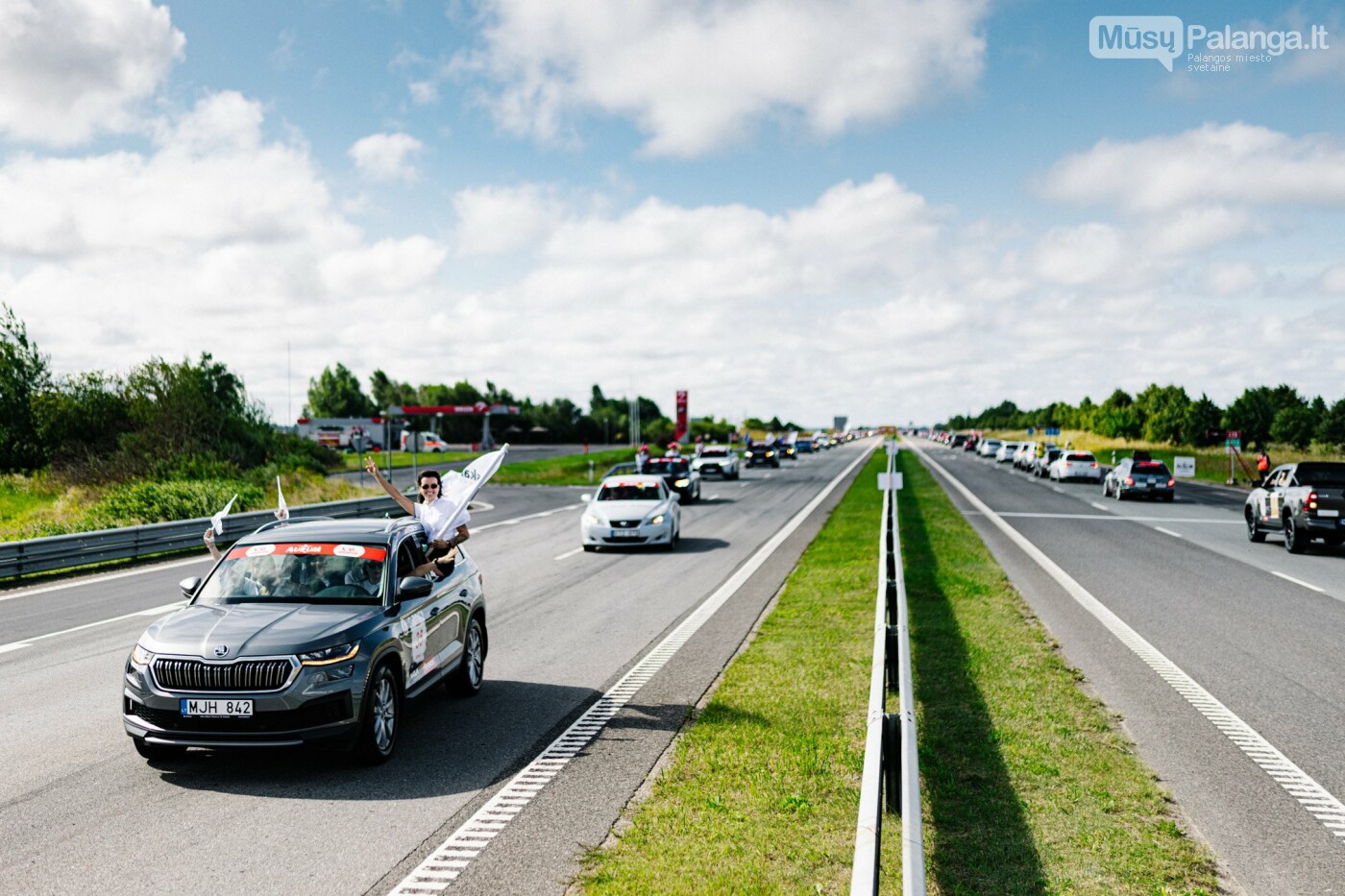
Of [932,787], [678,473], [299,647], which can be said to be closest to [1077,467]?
[678,473]

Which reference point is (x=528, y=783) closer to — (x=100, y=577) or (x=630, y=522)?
(x=630, y=522)

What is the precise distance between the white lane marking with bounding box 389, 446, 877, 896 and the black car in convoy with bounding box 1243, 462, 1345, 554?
524 inches

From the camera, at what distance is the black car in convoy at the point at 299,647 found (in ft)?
21.5

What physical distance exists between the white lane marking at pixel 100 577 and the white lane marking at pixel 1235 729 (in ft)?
50.3

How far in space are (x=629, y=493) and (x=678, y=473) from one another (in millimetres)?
12970

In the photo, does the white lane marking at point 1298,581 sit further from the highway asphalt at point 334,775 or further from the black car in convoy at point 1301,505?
the highway asphalt at point 334,775

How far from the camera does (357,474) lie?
55094 mm

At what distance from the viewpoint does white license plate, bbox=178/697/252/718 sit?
6.48m

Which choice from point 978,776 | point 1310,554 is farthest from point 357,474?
point 978,776

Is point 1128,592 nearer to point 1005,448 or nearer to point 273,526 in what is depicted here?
point 273,526

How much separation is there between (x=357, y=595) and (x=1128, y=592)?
11181 mm

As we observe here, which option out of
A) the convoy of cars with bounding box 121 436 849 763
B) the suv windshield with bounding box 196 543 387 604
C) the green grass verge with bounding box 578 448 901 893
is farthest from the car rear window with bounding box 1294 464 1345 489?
the suv windshield with bounding box 196 543 387 604

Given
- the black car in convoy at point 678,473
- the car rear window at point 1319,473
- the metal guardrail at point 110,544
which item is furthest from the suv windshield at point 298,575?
the black car in convoy at point 678,473

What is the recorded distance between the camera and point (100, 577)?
18.4 m
